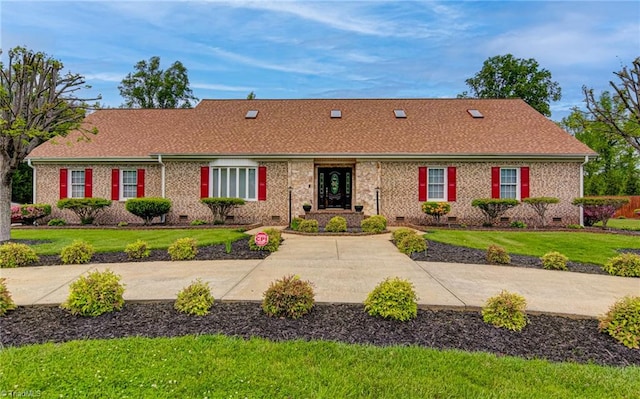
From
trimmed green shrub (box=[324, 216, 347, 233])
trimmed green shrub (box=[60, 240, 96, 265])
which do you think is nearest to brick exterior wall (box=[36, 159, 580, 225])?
trimmed green shrub (box=[324, 216, 347, 233])

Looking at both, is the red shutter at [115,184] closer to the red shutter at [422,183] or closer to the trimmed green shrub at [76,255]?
the trimmed green shrub at [76,255]

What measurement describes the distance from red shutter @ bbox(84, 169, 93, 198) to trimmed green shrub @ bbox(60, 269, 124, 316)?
12642 millimetres

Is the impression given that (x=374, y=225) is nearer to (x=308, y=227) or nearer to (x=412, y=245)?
(x=308, y=227)

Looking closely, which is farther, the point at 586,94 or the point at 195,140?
the point at 195,140

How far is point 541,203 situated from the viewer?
1285 centimetres

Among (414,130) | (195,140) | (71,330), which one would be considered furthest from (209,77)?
(71,330)

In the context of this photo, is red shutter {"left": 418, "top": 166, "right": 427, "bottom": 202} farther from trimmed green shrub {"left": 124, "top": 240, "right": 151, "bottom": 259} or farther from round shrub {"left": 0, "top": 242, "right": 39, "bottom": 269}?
round shrub {"left": 0, "top": 242, "right": 39, "bottom": 269}

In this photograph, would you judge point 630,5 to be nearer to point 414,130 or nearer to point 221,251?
point 414,130

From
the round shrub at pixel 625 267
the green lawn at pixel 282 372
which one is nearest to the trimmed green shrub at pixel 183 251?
the green lawn at pixel 282 372

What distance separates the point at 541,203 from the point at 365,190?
6.86 meters

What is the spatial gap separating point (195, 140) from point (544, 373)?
14.8 metres

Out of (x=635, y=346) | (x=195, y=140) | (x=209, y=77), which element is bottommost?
(x=635, y=346)

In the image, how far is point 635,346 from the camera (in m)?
3.24

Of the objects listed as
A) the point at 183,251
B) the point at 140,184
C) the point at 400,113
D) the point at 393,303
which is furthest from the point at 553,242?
the point at 140,184
